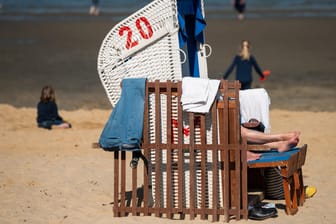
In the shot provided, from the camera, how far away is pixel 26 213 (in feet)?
33.8

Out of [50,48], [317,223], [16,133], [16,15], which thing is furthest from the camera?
[16,15]

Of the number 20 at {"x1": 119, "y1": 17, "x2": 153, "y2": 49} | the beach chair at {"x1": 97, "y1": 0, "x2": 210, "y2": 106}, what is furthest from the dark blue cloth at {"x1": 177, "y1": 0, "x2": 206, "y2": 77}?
the number 20 at {"x1": 119, "y1": 17, "x2": 153, "y2": 49}

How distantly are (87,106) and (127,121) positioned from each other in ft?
26.5

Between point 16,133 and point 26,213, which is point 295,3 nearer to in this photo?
point 16,133

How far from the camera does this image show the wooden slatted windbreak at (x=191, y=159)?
9781 mm

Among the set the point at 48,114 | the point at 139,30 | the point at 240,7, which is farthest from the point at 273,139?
the point at 240,7

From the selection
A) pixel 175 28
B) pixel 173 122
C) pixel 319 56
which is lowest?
pixel 319 56

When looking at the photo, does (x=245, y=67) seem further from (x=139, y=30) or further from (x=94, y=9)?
(x=94, y=9)

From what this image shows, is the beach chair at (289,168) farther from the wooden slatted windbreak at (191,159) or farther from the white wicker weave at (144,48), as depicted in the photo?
the white wicker weave at (144,48)

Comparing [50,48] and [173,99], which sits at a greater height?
[173,99]

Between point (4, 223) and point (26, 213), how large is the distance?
1.40ft

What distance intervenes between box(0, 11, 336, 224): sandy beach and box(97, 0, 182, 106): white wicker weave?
1.58m

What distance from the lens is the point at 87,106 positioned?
703 inches

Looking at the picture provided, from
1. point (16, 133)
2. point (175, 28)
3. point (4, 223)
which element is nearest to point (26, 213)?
point (4, 223)
